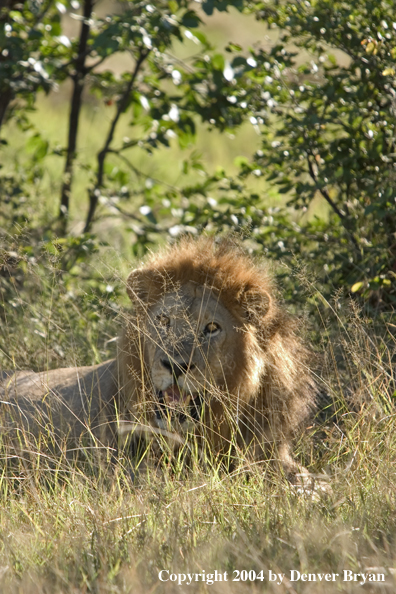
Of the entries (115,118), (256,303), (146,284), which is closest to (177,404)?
(256,303)

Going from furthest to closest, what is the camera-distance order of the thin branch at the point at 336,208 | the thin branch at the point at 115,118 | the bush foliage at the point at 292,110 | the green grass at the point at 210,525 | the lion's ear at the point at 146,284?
the thin branch at the point at 115,118 < the thin branch at the point at 336,208 < the bush foliage at the point at 292,110 < the lion's ear at the point at 146,284 < the green grass at the point at 210,525

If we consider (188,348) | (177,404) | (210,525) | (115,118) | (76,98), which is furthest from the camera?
(76,98)

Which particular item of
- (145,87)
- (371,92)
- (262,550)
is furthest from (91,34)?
(262,550)

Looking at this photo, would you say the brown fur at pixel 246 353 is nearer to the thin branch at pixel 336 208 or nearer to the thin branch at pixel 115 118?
the thin branch at pixel 336 208

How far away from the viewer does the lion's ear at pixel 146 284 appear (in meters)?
4.15

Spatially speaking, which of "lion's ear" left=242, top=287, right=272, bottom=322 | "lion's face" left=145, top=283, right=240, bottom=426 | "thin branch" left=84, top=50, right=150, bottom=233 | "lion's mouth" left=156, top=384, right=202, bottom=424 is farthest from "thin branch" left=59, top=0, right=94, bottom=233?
"lion's mouth" left=156, top=384, right=202, bottom=424

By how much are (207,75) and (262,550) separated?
4.53 meters

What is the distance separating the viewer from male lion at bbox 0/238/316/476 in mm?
3719

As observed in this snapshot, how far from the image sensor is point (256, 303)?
3.91m

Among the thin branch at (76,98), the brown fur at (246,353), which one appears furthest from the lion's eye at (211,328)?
the thin branch at (76,98)

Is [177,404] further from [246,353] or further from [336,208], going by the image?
[336,208]

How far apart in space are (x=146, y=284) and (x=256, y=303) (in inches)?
27.2

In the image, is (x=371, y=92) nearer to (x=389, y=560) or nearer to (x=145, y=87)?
(x=145, y=87)

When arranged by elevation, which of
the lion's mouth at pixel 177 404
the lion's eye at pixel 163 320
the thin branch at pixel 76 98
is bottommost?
the thin branch at pixel 76 98
